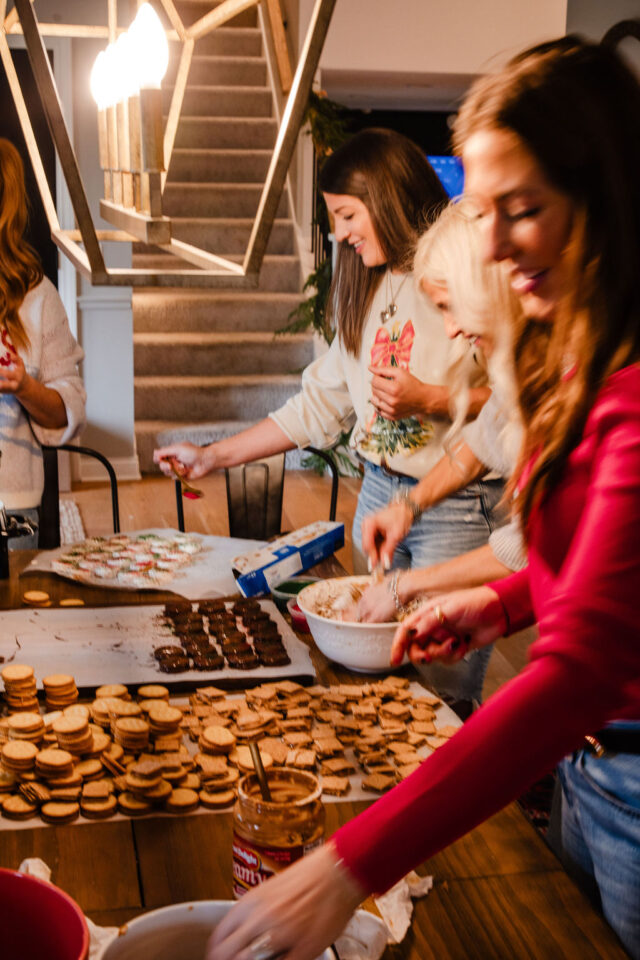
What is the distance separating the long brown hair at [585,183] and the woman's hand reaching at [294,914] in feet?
1.39

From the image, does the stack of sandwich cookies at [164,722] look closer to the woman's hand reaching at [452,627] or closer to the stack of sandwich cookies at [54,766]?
the stack of sandwich cookies at [54,766]

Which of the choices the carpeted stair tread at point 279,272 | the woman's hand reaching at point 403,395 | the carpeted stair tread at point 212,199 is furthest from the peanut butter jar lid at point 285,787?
the carpeted stair tread at point 212,199

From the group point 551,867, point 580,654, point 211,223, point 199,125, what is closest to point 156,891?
point 551,867

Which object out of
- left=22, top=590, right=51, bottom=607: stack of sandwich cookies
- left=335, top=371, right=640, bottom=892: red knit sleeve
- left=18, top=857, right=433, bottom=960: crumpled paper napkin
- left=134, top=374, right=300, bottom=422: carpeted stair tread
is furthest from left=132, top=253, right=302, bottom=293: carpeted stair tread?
left=335, top=371, right=640, bottom=892: red knit sleeve

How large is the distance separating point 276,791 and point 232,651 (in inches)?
26.4

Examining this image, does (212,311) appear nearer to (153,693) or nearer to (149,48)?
(153,693)

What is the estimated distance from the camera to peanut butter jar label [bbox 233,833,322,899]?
Answer: 88 centimetres

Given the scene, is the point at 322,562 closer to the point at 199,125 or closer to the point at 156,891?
the point at 156,891

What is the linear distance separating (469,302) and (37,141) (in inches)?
215

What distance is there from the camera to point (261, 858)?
0.88 meters

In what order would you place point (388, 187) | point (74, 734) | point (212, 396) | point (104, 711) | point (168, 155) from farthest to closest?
1. point (212, 396)
2. point (388, 187)
3. point (168, 155)
4. point (104, 711)
5. point (74, 734)

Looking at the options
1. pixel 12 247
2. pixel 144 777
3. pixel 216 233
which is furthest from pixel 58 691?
pixel 216 233

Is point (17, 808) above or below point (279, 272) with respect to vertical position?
below

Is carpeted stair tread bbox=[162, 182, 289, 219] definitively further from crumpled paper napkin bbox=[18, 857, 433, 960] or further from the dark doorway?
crumpled paper napkin bbox=[18, 857, 433, 960]
